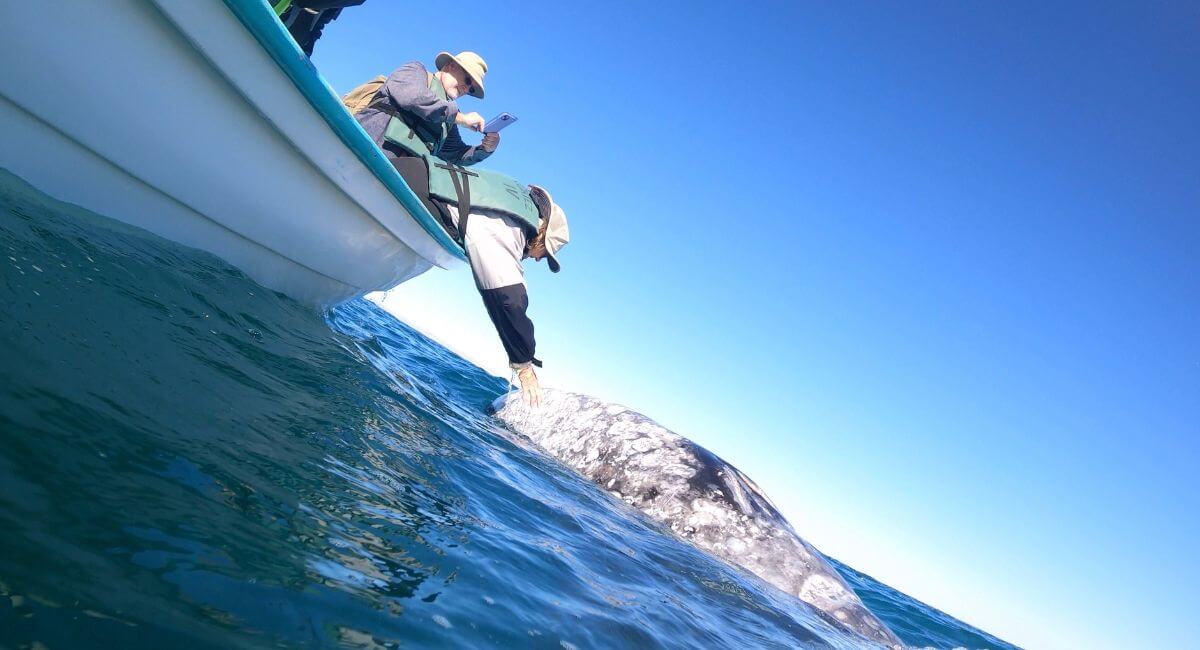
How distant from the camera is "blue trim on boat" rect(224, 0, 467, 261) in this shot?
2.96 metres

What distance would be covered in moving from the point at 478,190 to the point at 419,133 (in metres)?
0.80

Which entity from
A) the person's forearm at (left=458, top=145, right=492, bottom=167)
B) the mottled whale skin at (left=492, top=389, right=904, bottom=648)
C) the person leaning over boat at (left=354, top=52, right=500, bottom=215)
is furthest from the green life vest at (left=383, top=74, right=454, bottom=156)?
the mottled whale skin at (left=492, top=389, right=904, bottom=648)

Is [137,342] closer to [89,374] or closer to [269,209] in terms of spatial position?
[89,374]

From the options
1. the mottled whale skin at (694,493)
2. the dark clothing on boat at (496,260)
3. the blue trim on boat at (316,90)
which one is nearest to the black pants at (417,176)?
the dark clothing on boat at (496,260)

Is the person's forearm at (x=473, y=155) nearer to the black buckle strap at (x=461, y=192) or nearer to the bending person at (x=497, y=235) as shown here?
the bending person at (x=497, y=235)

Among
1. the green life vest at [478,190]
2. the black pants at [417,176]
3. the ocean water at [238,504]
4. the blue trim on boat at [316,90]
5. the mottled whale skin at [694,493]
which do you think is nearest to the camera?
the ocean water at [238,504]

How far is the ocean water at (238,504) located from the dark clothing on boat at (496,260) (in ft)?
3.73

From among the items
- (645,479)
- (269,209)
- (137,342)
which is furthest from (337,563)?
(645,479)

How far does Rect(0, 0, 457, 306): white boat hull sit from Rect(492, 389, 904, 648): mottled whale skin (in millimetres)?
3641

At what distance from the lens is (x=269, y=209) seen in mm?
3934

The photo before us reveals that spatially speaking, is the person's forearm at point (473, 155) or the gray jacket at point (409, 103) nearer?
the gray jacket at point (409, 103)

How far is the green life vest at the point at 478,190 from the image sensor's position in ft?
17.1

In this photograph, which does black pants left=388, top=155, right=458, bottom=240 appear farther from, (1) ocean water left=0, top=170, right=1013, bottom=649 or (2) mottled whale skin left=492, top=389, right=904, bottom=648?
(2) mottled whale skin left=492, top=389, right=904, bottom=648

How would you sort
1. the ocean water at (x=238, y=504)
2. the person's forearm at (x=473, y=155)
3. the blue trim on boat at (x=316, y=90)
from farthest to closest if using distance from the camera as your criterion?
the person's forearm at (x=473, y=155) → the blue trim on boat at (x=316, y=90) → the ocean water at (x=238, y=504)
